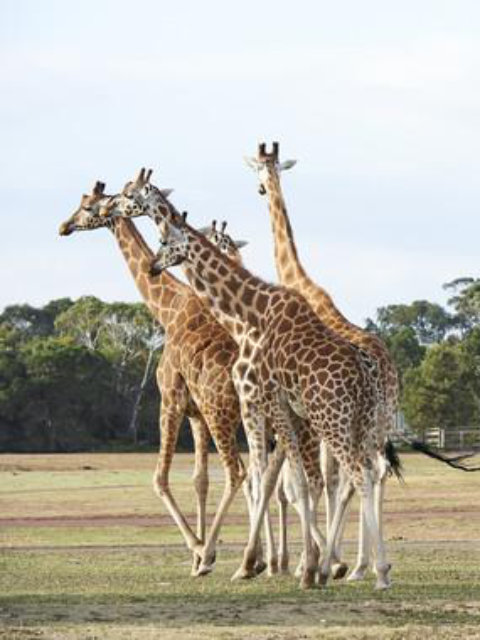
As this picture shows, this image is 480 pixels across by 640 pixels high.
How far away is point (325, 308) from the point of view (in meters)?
19.7

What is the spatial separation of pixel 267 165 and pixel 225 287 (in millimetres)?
2578

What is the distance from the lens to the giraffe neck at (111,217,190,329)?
20.5 metres

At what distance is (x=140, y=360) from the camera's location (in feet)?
273

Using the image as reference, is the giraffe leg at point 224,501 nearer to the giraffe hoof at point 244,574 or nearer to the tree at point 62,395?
the giraffe hoof at point 244,574

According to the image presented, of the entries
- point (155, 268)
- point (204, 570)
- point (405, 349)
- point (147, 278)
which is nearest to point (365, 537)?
point (204, 570)

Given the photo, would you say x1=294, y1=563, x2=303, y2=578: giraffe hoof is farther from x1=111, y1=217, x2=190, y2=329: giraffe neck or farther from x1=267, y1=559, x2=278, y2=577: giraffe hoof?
x1=111, y1=217, x2=190, y2=329: giraffe neck

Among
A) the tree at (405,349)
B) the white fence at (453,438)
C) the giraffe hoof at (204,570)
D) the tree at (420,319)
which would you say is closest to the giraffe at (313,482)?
the giraffe hoof at (204,570)

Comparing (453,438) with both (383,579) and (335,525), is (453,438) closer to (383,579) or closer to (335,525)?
(335,525)

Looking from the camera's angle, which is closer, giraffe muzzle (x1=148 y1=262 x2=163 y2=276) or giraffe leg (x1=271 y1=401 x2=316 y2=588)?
giraffe leg (x1=271 y1=401 x2=316 y2=588)

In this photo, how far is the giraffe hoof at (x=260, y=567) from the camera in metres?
18.6

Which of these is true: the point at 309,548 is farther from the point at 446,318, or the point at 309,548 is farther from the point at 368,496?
the point at 446,318

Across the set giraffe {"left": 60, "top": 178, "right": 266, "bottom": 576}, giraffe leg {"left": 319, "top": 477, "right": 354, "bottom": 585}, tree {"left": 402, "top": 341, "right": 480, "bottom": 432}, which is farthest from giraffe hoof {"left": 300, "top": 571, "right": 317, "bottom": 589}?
tree {"left": 402, "top": 341, "right": 480, "bottom": 432}

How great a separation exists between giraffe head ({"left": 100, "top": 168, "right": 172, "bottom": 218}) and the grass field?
12.2 feet

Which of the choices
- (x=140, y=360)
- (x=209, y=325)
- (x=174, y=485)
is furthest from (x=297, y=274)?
(x=140, y=360)
